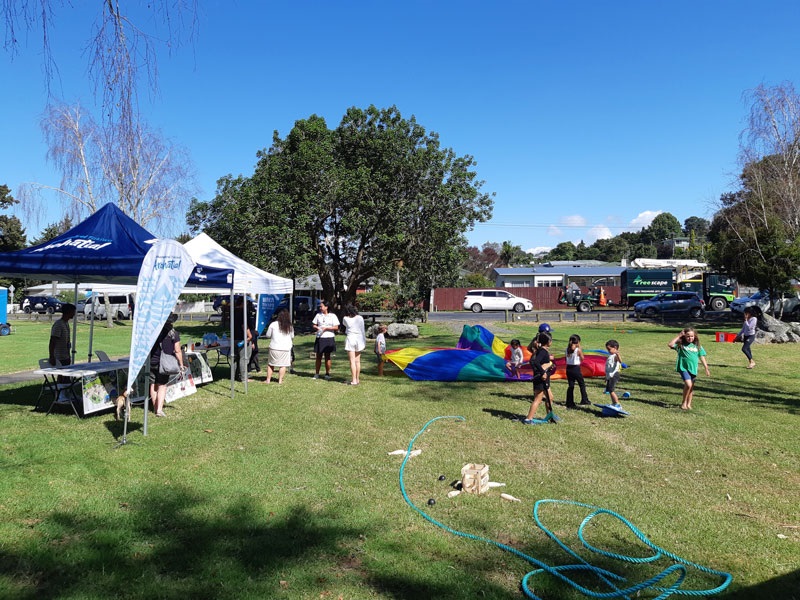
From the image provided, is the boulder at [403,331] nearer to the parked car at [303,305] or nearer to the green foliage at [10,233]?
the parked car at [303,305]

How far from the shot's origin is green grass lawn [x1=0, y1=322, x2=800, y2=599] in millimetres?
3771

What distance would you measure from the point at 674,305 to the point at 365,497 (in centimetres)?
3315

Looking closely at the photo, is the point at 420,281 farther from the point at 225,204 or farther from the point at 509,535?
the point at 509,535

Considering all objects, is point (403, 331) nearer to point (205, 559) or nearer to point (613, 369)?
point (613, 369)

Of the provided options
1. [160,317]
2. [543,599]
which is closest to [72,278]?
[160,317]

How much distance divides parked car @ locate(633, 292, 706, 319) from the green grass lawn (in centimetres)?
2560

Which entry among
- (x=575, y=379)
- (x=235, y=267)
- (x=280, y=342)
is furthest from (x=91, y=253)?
(x=575, y=379)

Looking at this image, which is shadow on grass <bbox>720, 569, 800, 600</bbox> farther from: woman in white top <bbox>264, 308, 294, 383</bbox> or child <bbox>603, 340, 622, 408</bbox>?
woman in white top <bbox>264, 308, 294, 383</bbox>

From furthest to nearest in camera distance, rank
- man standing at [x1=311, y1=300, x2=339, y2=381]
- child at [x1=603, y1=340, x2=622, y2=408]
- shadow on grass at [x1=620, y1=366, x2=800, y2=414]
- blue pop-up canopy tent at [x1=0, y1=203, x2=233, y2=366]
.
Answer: man standing at [x1=311, y1=300, x2=339, y2=381]
shadow on grass at [x1=620, y1=366, x2=800, y2=414]
child at [x1=603, y1=340, x2=622, y2=408]
blue pop-up canopy tent at [x1=0, y1=203, x2=233, y2=366]

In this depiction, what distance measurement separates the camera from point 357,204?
2308 centimetres

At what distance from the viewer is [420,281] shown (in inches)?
982

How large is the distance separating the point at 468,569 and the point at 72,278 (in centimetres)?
856

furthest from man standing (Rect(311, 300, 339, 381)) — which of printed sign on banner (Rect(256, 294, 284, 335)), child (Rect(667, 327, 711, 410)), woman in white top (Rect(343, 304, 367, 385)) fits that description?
printed sign on banner (Rect(256, 294, 284, 335))

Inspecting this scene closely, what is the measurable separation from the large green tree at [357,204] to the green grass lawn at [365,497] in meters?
13.8
